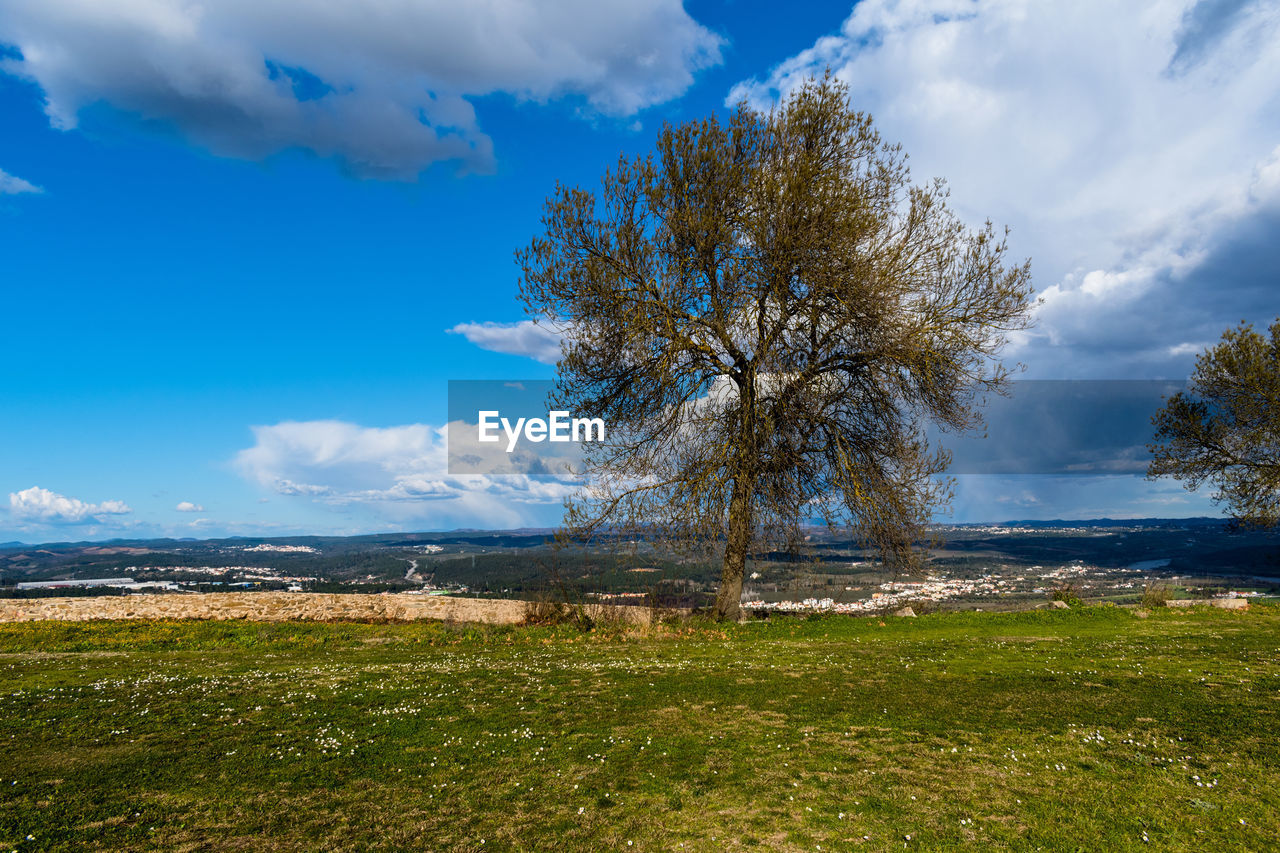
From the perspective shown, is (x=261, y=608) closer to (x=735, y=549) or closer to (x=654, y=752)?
(x=735, y=549)

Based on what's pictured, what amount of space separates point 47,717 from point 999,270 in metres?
22.2

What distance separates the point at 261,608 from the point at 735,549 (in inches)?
741

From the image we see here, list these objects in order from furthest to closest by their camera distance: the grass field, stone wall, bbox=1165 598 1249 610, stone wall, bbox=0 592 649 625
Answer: stone wall, bbox=0 592 649 625, stone wall, bbox=1165 598 1249 610, the grass field

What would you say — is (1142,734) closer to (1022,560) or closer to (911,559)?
(911,559)

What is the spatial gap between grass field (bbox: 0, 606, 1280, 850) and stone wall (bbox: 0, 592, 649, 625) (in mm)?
10202

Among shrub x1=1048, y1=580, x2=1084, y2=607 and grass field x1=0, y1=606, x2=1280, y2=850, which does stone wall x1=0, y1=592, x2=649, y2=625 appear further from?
shrub x1=1048, y1=580, x2=1084, y2=607

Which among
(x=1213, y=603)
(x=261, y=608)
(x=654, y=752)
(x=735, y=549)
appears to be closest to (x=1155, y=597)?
(x=1213, y=603)

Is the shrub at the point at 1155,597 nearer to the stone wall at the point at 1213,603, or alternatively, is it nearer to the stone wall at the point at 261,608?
the stone wall at the point at 1213,603

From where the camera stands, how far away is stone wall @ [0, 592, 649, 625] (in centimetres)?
2319

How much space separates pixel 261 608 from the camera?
82.2ft

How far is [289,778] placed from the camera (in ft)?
21.8

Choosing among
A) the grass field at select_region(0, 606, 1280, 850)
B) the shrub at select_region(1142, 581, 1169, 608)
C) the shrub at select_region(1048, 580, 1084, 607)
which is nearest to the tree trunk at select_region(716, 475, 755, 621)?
the grass field at select_region(0, 606, 1280, 850)

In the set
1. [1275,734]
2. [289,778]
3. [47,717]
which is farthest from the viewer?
[47,717]

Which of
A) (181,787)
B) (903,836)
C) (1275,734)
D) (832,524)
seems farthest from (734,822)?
(832,524)
